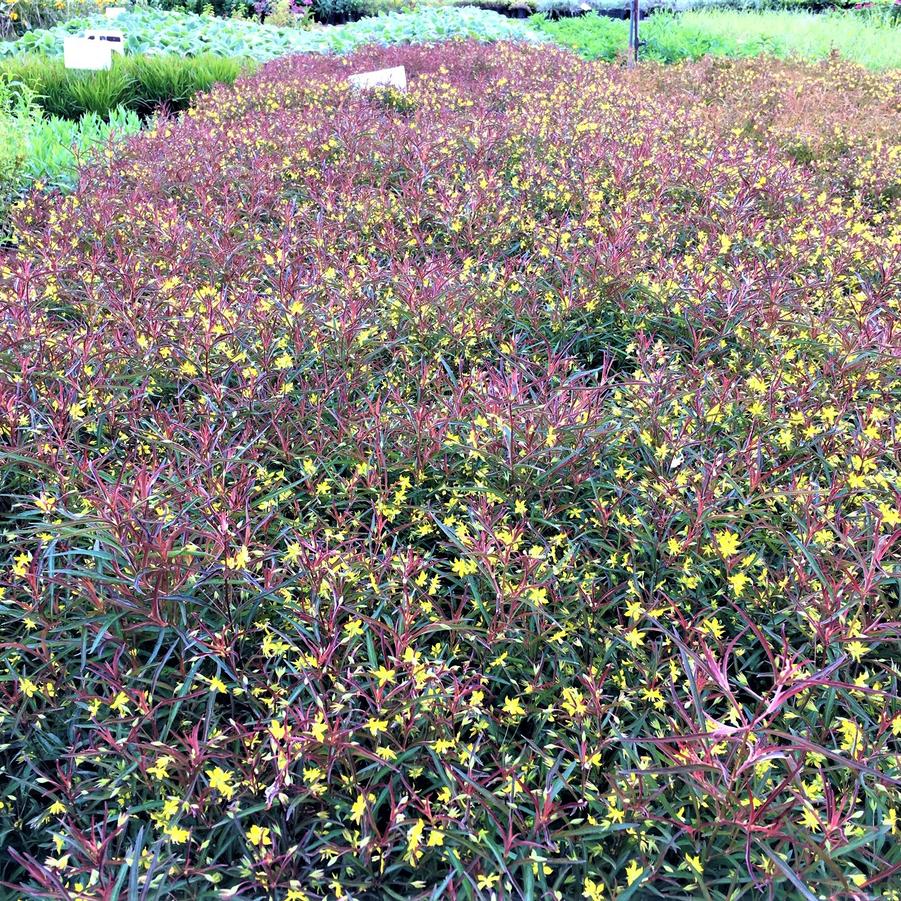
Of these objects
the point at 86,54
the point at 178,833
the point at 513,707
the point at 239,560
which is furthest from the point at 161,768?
the point at 86,54

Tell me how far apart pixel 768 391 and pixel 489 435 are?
2.53 feet

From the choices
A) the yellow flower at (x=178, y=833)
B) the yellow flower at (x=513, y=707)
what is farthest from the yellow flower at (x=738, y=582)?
the yellow flower at (x=178, y=833)

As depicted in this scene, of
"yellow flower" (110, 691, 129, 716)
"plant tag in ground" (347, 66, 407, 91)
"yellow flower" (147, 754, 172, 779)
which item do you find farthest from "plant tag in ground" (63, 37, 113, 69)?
"yellow flower" (147, 754, 172, 779)

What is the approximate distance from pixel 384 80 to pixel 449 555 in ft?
14.5

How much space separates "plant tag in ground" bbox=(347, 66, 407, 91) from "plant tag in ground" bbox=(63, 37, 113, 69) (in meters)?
1.69

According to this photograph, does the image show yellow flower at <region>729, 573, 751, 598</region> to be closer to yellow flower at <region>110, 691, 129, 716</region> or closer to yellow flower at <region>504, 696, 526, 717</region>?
yellow flower at <region>504, 696, 526, 717</region>

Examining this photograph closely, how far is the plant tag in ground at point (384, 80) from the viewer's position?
5.02 m

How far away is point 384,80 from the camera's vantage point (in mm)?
5172

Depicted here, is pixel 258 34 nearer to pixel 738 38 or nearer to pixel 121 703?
pixel 738 38

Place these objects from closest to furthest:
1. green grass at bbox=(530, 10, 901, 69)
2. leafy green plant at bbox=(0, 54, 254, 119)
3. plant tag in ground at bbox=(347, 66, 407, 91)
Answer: plant tag in ground at bbox=(347, 66, 407, 91) → leafy green plant at bbox=(0, 54, 254, 119) → green grass at bbox=(530, 10, 901, 69)

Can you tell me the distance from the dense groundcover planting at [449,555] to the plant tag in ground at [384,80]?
8.04 feet

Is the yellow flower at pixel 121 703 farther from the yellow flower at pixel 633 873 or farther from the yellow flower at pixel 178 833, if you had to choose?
the yellow flower at pixel 633 873

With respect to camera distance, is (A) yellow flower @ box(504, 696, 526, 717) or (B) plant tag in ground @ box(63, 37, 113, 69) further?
(B) plant tag in ground @ box(63, 37, 113, 69)

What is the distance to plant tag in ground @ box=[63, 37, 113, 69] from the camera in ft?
16.8
